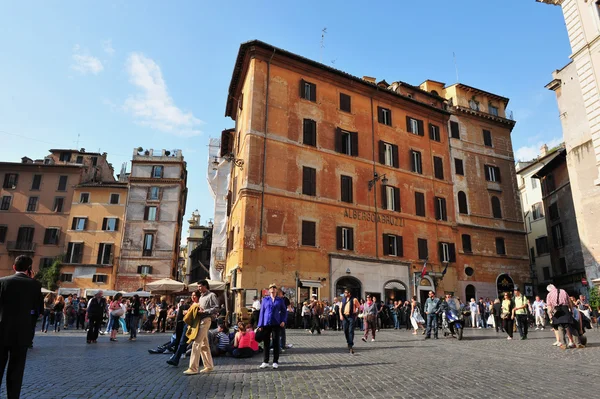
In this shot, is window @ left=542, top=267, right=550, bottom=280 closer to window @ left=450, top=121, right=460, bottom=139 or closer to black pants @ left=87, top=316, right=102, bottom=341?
window @ left=450, top=121, right=460, bottom=139

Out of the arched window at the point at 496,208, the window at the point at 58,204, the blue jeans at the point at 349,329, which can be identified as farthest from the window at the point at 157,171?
the blue jeans at the point at 349,329

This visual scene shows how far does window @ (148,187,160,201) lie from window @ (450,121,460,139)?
2967 cm

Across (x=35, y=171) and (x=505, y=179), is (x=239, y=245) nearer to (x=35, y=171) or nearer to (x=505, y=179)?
(x=505, y=179)

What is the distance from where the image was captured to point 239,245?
2216 centimetres

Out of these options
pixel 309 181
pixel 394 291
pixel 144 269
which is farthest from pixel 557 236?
pixel 144 269

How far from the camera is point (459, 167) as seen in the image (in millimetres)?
31203

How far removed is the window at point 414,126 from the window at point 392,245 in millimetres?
8667

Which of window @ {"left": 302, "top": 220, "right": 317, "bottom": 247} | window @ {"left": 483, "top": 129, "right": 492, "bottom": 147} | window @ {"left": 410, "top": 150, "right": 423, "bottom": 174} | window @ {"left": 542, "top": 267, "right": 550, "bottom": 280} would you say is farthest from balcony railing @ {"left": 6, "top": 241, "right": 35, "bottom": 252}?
window @ {"left": 542, "top": 267, "right": 550, "bottom": 280}

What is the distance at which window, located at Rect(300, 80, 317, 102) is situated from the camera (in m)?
26.1

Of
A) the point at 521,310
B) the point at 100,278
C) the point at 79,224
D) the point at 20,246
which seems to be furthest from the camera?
the point at 79,224

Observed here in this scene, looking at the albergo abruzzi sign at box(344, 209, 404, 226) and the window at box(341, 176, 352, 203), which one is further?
the window at box(341, 176, 352, 203)

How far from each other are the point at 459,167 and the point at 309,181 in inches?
545

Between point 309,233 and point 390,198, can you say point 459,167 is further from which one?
point 309,233

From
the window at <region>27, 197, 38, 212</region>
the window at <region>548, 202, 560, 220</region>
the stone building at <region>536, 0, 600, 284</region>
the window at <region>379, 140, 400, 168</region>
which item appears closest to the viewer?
the stone building at <region>536, 0, 600, 284</region>
